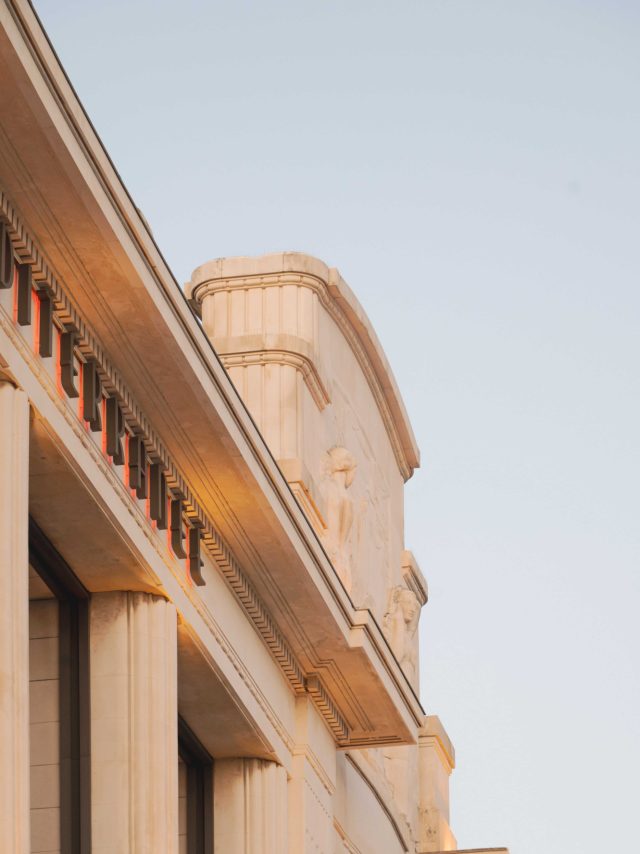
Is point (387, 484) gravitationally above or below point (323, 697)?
above

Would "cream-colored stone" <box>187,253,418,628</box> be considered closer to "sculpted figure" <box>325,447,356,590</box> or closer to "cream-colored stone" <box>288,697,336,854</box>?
"sculpted figure" <box>325,447,356,590</box>

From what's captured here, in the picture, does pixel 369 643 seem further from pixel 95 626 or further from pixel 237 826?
pixel 95 626

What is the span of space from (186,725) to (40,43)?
1046 cm

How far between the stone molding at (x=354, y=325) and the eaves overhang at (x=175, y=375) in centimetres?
603

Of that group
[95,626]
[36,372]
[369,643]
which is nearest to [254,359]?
[369,643]

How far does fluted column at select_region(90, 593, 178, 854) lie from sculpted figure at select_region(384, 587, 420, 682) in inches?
557

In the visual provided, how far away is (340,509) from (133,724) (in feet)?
Answer: 35.2

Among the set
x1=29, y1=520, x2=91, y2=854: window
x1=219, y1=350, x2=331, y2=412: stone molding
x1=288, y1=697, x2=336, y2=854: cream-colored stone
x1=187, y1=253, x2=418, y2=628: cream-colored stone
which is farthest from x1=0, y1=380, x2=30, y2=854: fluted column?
x1=219, y1=350, x2=331, y2=412: stone molding

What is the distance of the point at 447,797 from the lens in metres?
39.9

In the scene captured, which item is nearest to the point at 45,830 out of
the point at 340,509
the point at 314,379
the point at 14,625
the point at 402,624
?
the point at 14,625

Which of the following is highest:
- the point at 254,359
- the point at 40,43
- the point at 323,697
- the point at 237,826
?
the point at 254,359

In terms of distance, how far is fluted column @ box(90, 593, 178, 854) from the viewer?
70.1 feet

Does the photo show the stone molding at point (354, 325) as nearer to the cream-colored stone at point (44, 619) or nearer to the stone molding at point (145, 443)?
the stone molding at point (145, 443)

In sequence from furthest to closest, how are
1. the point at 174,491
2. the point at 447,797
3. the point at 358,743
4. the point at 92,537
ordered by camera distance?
1. the point at 447,797
2. the point at 358,743
3. the point at 174,491
4. the point at 92,537
